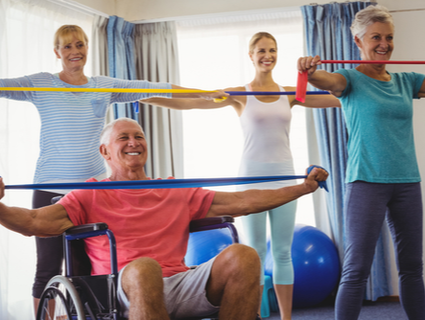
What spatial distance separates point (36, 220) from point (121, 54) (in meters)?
2.28

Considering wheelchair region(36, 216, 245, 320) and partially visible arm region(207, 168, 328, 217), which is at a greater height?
partially visible arm region(207, 168, 328, 217)

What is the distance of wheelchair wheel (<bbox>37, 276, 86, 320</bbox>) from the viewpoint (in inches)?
57.0

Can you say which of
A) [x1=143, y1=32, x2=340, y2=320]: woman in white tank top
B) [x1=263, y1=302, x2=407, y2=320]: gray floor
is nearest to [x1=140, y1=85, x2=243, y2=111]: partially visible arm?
[x1=143, y1=32, x2=340, y2=320]: woman in white tank top

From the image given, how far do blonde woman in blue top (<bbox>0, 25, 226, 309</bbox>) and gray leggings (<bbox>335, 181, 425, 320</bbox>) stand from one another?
0.85 m

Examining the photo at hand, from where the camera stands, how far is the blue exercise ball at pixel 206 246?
3182 mm

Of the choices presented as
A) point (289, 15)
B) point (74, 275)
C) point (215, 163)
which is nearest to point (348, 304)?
point (74, 275)

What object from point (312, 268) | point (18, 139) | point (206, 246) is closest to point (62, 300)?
point (18, 139)

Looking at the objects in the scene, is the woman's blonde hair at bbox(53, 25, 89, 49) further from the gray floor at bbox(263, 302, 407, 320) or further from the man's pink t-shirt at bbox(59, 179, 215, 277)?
the gray floor at bbox(263, 302, 407, 320)

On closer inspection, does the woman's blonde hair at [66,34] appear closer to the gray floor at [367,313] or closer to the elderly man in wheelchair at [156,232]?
the elderly man in wheelchair at [156,232]

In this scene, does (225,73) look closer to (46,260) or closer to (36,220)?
(46,260)

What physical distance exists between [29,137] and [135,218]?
1.45 metres

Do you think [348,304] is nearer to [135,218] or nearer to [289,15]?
[135,218]

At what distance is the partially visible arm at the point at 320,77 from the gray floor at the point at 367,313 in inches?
68.9

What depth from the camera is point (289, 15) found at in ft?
12.2
